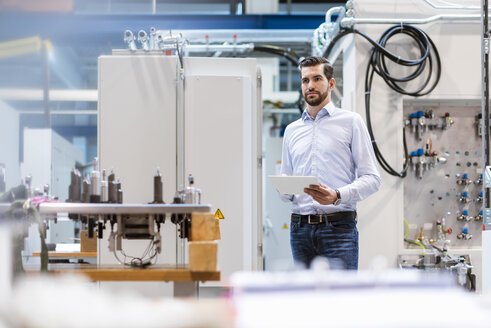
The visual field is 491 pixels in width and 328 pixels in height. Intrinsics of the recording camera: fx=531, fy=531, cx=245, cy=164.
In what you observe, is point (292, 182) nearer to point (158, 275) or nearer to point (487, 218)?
point (158, 275)

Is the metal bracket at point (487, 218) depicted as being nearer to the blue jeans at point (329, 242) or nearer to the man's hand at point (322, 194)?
the blue jeans at point (329, 242)

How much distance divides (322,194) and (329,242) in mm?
287

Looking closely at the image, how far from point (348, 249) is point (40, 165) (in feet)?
11.2

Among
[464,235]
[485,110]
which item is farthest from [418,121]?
[485,110]

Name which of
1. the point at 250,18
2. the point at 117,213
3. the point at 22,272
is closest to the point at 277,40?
the point at 250,18

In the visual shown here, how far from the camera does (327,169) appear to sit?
270 cm

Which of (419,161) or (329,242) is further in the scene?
(419,161)

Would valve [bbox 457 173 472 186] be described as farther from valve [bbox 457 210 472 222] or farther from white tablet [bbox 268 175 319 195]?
white tablet [bbox 268 175 319 195]

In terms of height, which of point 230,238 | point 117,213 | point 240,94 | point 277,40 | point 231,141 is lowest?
point 230,238

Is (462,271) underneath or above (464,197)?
underneath

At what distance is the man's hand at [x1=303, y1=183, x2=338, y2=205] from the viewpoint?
2395 mm

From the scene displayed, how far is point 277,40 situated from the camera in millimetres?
5289

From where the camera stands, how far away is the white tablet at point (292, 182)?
220 cm

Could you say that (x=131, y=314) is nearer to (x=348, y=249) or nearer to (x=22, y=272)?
(x=22, y=272)
